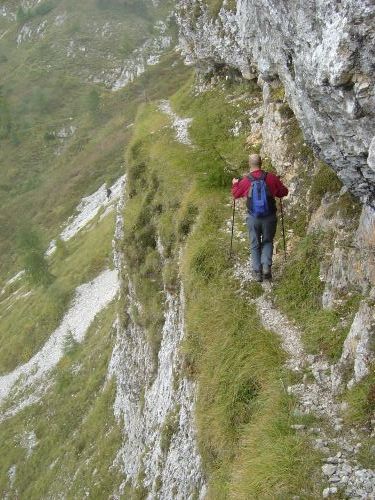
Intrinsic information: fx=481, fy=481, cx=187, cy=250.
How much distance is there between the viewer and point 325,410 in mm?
9656

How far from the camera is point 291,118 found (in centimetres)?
1773

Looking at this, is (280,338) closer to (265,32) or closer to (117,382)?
(265,32)

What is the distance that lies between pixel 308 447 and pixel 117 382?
974 inches

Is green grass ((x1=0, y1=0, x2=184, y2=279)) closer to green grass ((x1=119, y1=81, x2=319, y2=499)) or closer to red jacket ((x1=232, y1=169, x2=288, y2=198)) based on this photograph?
green grass ((x1=119, y1=81, x2=319, y2=499))

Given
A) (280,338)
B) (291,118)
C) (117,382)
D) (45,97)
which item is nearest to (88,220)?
(117,382)

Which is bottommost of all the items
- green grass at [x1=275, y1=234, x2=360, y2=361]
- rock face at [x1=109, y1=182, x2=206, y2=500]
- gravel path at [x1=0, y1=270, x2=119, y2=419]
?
gravel path at [x1=0, y1=270, x2=119, y2=419]

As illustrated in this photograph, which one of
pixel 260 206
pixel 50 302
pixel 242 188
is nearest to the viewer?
pixel 260 206

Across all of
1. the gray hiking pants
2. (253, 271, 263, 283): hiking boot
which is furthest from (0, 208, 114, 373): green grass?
the gray hiking pants

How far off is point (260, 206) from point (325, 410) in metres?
5.42

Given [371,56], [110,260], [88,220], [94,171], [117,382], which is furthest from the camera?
[94,171]

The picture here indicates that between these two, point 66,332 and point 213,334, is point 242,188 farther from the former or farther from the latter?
point 66,332

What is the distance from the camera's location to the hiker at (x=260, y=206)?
1263 centimetres

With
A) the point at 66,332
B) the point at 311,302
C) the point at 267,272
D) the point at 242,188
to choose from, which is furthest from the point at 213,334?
the point at 66,332

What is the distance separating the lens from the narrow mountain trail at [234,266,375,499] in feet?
26.1
